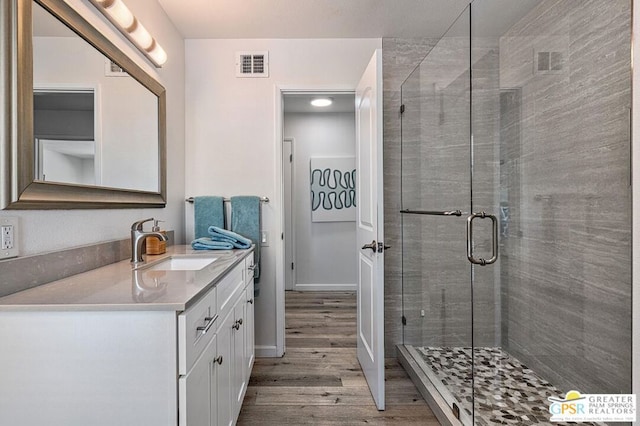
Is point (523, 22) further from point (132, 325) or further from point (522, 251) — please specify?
point (132, 325)

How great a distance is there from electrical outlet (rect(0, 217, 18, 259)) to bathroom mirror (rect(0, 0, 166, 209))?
52 millimetres

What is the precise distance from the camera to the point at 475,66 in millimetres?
2262

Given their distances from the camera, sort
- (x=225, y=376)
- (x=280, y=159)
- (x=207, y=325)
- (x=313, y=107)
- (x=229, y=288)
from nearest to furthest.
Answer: (x=207, y=325) < (x=225, y=376) < (x=229, y=288) < (x=280, y=159) < (x=313, y=107)

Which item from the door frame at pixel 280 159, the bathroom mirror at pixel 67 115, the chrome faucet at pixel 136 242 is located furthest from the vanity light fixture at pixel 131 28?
the chrome faucet at pixel 136 242

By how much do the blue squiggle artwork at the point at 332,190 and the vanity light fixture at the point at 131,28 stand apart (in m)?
2.50

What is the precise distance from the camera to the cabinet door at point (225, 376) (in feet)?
4.36

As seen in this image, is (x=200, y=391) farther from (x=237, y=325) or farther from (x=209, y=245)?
(x=209, y=245)

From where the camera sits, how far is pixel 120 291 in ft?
3.52

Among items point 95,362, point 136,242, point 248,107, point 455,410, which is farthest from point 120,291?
point 248,107

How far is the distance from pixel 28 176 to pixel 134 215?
724mm

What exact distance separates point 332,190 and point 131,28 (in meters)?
2.93

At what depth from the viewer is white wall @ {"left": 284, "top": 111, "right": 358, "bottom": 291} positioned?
4.29 metres

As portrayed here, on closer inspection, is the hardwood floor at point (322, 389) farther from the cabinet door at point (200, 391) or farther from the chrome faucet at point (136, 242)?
the chrome faucet at point (136, 242)

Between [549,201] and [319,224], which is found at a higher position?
[549,201]
